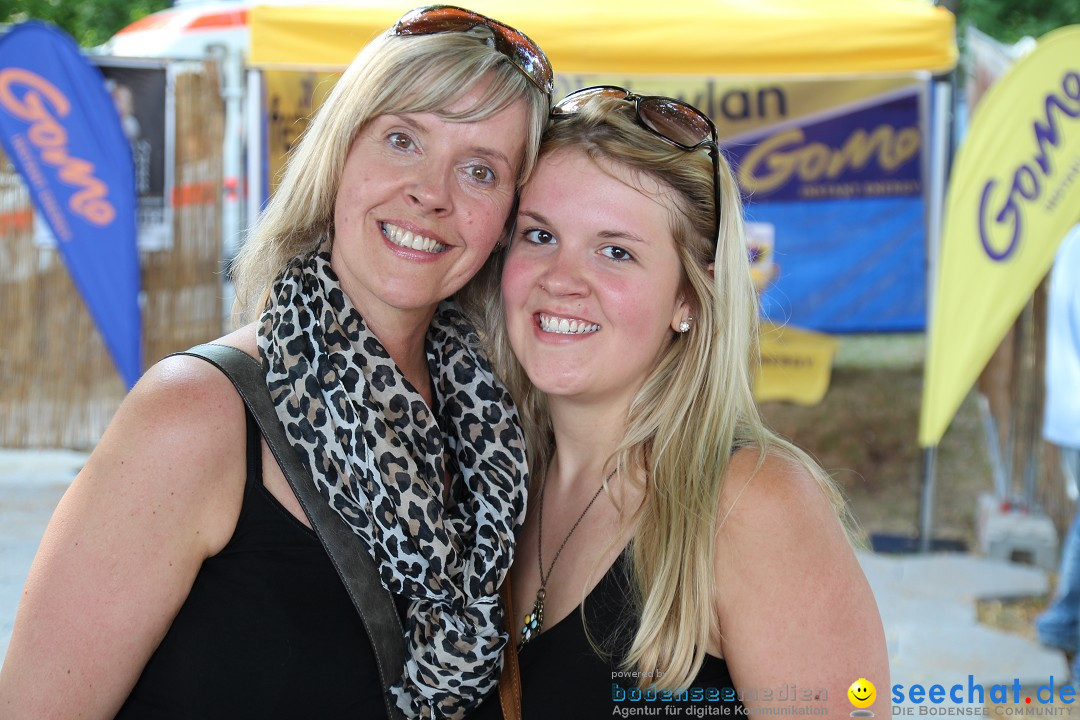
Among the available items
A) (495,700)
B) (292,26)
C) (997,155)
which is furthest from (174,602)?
(997,155)

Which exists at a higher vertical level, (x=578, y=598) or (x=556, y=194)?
(x=556, y=194)

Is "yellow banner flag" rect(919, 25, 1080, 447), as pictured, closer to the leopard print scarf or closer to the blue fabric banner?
the blue fabric banner

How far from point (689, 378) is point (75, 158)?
4580 mm

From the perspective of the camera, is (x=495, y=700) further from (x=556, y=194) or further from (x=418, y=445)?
(x=556, y=194)

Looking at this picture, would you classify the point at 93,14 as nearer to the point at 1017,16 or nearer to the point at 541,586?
the point at 1017,16

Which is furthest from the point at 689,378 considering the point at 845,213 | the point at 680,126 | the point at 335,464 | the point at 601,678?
the point at 845,213

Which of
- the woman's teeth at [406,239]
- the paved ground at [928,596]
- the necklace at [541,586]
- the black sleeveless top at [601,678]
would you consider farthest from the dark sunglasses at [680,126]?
the paved ground at [928,596]

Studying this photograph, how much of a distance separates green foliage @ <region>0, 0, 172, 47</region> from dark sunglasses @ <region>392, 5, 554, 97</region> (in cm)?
1451

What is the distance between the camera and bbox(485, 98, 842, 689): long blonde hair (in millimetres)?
1907

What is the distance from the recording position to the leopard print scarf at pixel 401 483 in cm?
181

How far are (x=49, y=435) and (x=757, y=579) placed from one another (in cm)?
592

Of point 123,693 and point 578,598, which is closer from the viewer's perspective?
point 123,693

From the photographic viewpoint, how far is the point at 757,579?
1806 millimetres

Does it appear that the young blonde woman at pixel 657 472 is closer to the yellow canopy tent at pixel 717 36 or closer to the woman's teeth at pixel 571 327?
the woman's teeth at pixel 571 327
